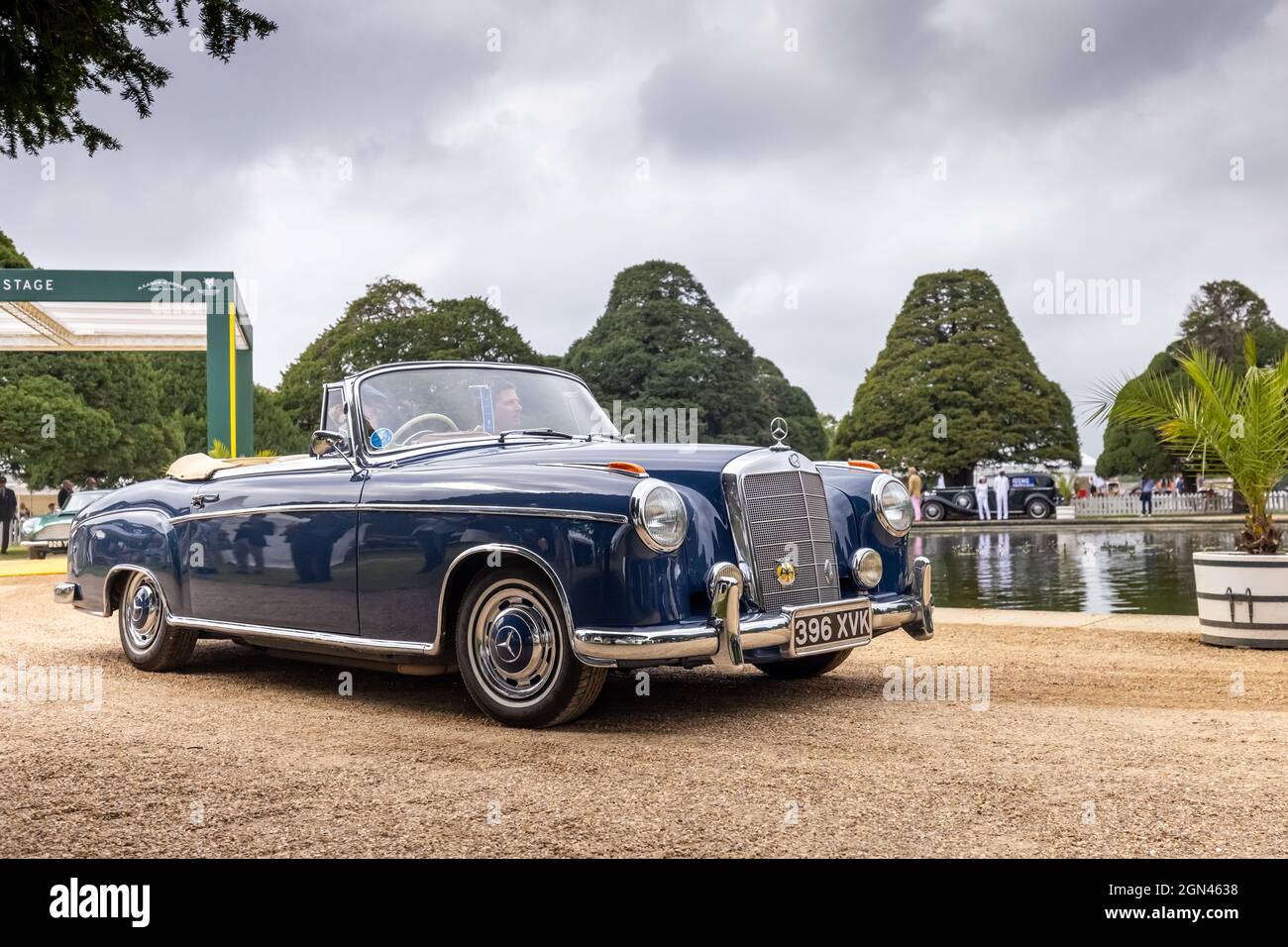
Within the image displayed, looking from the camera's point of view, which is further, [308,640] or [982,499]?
[982,499]

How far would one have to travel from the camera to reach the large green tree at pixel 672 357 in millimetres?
55688

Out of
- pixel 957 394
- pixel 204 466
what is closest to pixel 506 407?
pixel 204 466

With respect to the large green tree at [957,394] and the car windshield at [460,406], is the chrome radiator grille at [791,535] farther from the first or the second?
the large green tree at [957,394]

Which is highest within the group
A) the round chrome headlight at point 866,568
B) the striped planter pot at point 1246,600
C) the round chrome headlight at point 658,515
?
the round chrome headlight at point 658,515

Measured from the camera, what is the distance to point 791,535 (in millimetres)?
→ 5430

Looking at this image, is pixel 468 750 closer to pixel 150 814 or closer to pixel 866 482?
pixel 150 814

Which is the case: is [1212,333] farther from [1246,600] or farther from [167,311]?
[1246,600]

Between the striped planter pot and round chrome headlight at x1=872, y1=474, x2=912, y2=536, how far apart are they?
10.5ft

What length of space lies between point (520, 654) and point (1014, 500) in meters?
36.0

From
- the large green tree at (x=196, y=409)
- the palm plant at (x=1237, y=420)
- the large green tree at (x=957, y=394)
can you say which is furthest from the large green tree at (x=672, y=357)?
the palm plant at (x=1237, y=420)

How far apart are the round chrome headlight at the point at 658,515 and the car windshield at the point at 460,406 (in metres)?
1.74
